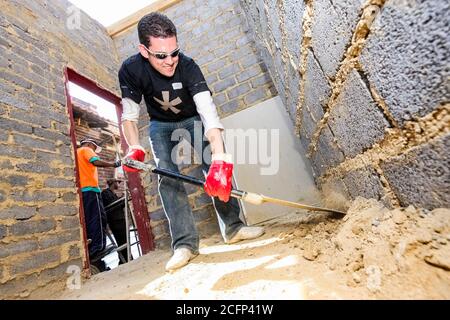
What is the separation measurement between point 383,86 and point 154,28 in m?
1.49

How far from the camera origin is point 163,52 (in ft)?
5.58

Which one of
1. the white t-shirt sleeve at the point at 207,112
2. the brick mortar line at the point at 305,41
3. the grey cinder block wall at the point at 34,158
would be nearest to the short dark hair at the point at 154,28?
the white t-shirt sleeve at the point at 207,112

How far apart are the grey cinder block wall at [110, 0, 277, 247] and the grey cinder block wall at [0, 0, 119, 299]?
0.90 m

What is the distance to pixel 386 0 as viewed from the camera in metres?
0.62

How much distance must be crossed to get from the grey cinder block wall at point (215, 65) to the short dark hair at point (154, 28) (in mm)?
1213

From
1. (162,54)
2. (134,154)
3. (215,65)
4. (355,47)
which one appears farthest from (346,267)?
(215,65)

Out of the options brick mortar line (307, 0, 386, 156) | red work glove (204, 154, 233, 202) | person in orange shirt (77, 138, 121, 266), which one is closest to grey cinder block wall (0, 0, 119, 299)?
person in orange shirt (77, 138, 121, 266)

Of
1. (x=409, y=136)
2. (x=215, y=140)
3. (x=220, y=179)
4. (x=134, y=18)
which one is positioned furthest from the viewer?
(x=134, y=18)

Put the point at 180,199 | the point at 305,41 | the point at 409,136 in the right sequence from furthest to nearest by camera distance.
Answer: 1. the point at 180,199
2. the point at 305,41
3. the point at 409,136

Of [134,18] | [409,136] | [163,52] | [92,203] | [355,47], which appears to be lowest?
[409,136]

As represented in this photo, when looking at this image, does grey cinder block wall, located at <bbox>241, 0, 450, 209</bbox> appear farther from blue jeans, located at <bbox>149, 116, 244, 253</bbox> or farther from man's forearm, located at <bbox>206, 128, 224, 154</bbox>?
blue jeans, located at <bbox>149, 116, 244, 253</bbox>

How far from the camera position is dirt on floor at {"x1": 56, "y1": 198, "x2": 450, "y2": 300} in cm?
63

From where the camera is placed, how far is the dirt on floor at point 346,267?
63 centimetres

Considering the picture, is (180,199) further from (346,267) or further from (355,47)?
(355,47)
